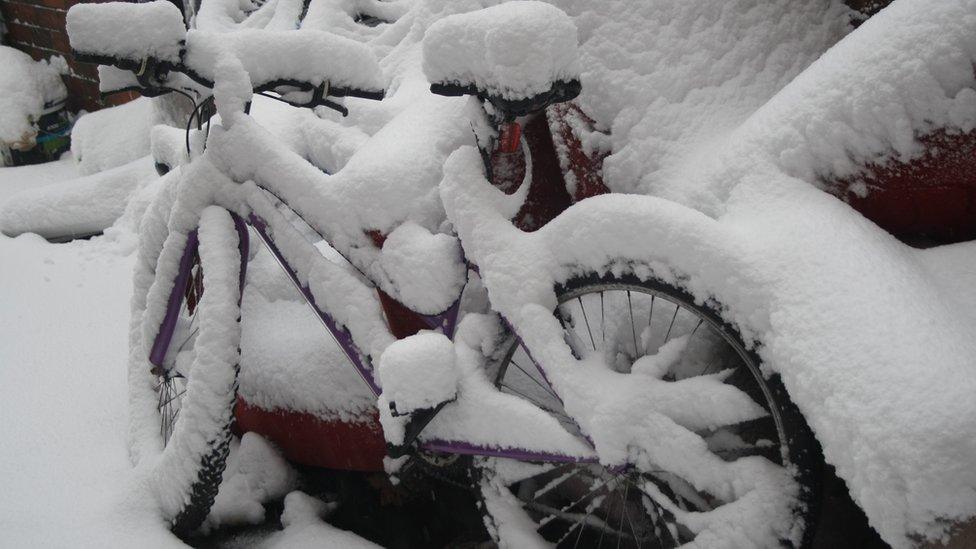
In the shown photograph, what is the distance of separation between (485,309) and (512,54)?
2.44ft

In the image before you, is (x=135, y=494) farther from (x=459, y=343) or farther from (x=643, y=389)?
(x=643, y=389)

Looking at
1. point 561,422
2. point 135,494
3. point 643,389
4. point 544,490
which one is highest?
point 643,389

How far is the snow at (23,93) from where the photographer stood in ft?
16.9

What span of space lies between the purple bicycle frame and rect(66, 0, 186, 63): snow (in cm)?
51

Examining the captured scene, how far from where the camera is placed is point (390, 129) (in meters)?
2.17

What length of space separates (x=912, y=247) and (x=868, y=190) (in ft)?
0.50

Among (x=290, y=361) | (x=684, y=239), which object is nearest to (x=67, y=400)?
(x=290, y=361)

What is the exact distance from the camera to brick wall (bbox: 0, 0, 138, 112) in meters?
5.31

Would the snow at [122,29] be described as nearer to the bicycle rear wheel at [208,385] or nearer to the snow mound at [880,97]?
the bicycle rear wheel at [208,385]

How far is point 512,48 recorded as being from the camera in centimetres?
141

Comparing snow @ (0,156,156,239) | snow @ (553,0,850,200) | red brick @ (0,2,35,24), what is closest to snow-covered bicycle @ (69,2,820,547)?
snow @ (553,0,850,200)

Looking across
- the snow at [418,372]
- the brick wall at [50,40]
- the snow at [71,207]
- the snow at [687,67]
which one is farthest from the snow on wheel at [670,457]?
the brick wall at [50,40]

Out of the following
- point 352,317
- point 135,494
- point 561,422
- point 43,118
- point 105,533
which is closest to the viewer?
point 561,422

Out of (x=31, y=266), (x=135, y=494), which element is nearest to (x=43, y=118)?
(x=31, y=266)
